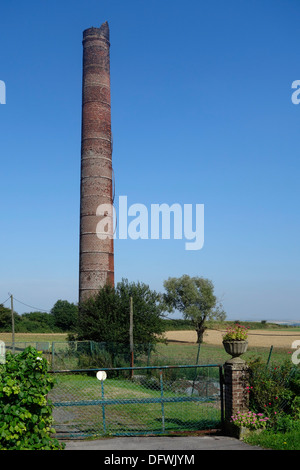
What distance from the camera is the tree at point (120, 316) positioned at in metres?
23.2

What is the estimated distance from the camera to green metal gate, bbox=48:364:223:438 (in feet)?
26.6

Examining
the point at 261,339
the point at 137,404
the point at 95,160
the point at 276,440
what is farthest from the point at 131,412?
the point at 261,339

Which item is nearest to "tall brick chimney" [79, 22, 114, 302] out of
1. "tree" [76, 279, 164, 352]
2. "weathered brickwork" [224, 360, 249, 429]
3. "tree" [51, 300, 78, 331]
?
"tree" [76, 279, 164, 352]

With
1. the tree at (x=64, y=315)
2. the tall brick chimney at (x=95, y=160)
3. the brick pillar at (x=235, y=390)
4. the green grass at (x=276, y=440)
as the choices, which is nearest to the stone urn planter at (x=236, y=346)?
Answer: the brick pillar at (x=235, y=390)

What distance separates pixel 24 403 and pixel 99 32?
2871cm

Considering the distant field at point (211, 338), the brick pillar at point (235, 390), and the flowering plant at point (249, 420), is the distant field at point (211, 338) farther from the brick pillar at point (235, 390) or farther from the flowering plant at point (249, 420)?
the flowering plant at point (249, 420)

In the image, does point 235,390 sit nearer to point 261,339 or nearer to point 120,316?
point 120,316

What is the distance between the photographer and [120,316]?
23.8 m

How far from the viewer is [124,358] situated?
21.1 meters

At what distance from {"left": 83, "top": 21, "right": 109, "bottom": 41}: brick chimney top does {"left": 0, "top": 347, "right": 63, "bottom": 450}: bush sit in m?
28.0

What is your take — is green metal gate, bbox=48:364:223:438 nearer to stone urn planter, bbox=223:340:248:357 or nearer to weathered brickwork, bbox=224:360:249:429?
weathered brickwork, bbox=224:360:249:429
